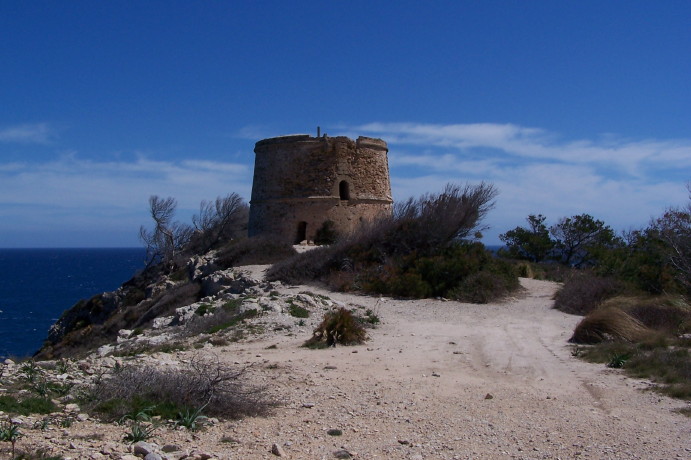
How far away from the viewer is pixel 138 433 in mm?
4453

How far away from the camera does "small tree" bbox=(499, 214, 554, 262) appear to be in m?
25.6

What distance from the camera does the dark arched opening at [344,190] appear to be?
23.2 m

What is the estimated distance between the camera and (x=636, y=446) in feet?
15.8

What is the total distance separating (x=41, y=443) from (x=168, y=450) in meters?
0.87

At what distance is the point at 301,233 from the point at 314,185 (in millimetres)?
→ 1977

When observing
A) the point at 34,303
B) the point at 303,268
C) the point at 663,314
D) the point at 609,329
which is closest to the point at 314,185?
the point at 303,268

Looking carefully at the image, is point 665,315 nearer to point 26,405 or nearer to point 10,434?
point 26,405

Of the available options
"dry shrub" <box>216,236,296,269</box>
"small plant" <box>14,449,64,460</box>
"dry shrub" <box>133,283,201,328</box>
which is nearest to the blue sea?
"dry shrub" <box>133,283,201,328</box>

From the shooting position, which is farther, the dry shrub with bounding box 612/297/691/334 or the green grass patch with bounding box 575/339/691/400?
the dry shrub with bounding box 612/297/691/334

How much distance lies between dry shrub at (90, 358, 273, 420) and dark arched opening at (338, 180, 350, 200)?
17.8 metres

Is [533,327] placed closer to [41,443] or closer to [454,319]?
[454,319]

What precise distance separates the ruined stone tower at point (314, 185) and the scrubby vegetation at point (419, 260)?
4178mm

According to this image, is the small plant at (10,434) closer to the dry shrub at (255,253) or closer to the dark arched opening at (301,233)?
the dry shrub at (255,253)

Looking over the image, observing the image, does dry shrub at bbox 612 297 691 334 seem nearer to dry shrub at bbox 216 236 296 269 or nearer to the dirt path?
the dirt path
